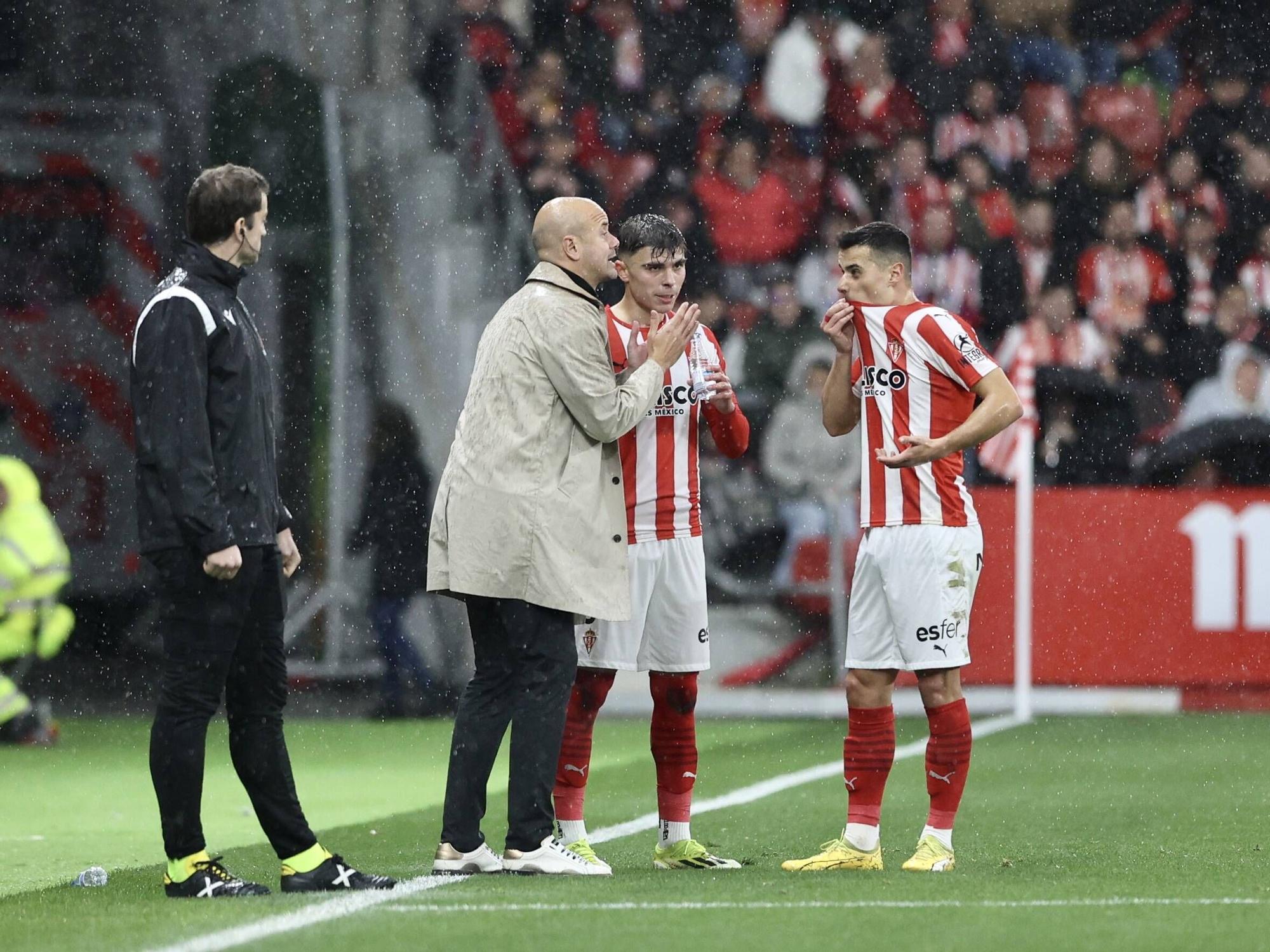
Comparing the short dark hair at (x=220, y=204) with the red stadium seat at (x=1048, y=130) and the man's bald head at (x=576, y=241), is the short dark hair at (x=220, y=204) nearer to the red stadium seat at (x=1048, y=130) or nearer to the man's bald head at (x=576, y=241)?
the man's bald head at (x=576, y=241)

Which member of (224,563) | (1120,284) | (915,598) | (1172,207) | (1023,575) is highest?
(1172,207)

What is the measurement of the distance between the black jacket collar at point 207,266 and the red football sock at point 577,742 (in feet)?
5.50

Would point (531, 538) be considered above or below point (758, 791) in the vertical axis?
above

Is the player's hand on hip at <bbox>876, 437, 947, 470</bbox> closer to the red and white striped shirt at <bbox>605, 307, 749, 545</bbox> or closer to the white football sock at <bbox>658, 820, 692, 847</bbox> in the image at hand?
the red and white striped shirt at <bbox>605, 307, 749, 545</bbox>

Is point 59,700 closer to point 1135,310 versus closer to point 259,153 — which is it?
point 259,153

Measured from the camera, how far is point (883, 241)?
6.01m

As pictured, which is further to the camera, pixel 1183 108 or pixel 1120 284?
pixel 1183 108

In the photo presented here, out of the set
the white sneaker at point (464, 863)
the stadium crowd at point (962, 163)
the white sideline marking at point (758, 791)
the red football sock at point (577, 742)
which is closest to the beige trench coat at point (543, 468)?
the red football sock at point (577, 742)

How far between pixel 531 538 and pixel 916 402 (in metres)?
1.20

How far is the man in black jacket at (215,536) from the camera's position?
16.7 ft

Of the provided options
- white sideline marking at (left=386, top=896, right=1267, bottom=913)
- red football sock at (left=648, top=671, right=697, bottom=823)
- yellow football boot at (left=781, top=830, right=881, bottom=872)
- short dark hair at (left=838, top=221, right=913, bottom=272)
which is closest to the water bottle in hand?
short dark hair at (left=838, top=221, right=913, bottom=272)

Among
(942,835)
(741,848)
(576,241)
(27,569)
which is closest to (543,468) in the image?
(576,241)

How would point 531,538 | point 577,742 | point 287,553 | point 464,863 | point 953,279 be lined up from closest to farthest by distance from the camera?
1. point 287,553
2. point 531,538
3. point 464,863
4. point 577,742
5. point 953,279

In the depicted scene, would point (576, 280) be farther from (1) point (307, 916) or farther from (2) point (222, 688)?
(1) point (307, 916)
